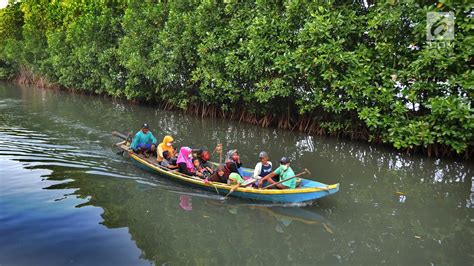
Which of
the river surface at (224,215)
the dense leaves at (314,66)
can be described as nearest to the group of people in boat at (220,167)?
the river surface at (224,215)

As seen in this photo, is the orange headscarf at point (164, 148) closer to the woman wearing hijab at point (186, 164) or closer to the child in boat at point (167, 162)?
the child in boat at point (167, 162)

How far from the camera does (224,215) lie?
7.30 m

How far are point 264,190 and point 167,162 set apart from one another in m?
3.29

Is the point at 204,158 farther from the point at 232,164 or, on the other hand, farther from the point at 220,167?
the point at 232,164

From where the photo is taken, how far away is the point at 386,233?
666 centimetres

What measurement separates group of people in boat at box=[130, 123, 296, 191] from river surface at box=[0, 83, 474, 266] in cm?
48

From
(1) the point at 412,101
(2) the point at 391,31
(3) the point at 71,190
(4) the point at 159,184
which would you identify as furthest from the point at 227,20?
(3) the point at 71,190

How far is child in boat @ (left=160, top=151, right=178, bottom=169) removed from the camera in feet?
30.8

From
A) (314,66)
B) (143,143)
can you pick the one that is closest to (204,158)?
(143,143)

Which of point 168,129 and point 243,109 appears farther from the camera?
point 243,109

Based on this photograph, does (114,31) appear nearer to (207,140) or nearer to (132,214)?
(207,140)

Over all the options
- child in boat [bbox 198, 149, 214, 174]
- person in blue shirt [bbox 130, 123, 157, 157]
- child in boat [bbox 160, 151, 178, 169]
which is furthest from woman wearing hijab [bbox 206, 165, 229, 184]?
person in blue shirt [bbox 130, 123, 157, 157]

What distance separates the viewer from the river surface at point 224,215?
5.80 m

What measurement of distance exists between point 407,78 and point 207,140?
6.94m
